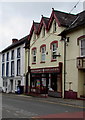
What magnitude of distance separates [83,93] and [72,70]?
2.31 meters

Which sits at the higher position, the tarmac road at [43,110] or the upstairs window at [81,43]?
the upstairs window at [81,43]

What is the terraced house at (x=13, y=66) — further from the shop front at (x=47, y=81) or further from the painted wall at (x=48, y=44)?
the painted wall at (x=48, y=44)

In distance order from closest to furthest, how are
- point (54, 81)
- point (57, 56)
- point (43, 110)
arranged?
1. point (43, 110)
2. point (57, 56)
3. point (54, 81)

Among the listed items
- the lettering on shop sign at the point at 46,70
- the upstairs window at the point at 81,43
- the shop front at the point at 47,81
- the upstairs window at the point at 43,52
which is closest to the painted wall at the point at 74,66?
the upstairs window at the point at 81,43

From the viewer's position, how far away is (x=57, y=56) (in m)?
22.0

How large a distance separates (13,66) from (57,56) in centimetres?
1467

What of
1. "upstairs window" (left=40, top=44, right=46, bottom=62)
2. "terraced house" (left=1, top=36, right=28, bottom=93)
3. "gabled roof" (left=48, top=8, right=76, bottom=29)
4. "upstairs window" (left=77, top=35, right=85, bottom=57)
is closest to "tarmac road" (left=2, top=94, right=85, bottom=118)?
"upstairs window" (left=77, top=35, right=85, bottom=57)

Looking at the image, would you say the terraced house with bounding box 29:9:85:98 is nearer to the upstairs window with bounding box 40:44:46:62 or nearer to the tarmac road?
the upstairs window with bounding box 40:44:46:62

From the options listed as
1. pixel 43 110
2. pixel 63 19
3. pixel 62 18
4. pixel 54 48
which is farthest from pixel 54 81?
pixel 43 110

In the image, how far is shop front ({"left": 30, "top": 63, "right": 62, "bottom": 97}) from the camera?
22.0 m

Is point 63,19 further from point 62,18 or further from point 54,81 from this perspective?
point 54,81

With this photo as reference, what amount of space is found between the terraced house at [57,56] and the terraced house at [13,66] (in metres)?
3.20

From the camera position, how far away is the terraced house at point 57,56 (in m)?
19.4

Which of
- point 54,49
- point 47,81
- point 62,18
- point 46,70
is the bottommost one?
point 47,81
